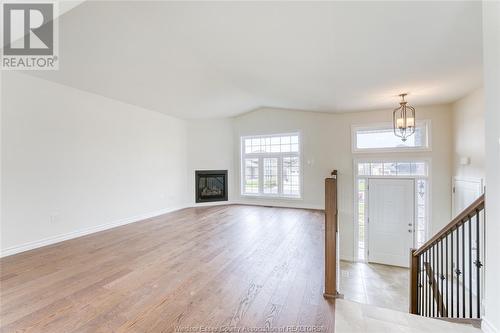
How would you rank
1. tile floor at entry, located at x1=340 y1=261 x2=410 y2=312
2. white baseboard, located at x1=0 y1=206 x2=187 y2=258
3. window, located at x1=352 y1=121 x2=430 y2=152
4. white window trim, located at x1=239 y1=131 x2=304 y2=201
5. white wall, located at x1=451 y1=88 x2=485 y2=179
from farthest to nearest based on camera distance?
1. white window trim, located at x1=239 y1=131 x2=304 y2=201
2. window, located at x1=352 y1=121 x2=430 y2=152
3. tile floor at entry, located at x1=340 y1=261 x2=410 y2=312
4. white wall, located at x1=451 y1=88 x2=485 y2=179
5. white baseboard, located at x1=0 y1=206 x2=187 y2=258

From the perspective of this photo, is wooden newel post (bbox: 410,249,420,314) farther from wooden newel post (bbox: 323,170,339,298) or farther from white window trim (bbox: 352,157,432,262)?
white window trim (bbox: 352,157,432,262)

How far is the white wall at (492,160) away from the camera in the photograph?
1.51m

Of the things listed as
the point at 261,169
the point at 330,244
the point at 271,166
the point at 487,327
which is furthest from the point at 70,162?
the point at 487,327

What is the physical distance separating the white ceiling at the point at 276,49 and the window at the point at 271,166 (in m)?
1.98

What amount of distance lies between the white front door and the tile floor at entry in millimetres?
267

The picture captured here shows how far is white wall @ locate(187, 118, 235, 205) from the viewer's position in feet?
20.9

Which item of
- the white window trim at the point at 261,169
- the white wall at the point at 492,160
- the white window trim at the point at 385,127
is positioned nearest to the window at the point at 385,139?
the white window trim at the point at 385,127

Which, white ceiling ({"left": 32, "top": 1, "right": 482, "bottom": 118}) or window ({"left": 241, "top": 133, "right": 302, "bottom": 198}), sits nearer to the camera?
white ceiling ({"left": 32, "top": 1, "right": 482, "bottom": 118})

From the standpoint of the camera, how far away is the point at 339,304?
1.91 m

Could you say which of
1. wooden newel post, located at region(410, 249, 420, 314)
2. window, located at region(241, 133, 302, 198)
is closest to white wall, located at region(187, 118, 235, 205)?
window, located at region(241, 133, 302, 198)

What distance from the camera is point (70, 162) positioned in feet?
12.2

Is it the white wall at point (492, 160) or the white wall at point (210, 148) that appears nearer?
the white wall at point (492, 160)

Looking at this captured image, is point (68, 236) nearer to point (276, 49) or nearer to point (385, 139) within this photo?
point (276, 49)

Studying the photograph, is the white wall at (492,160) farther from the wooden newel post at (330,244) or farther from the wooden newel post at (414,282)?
the wooden newel post at (414,282)
